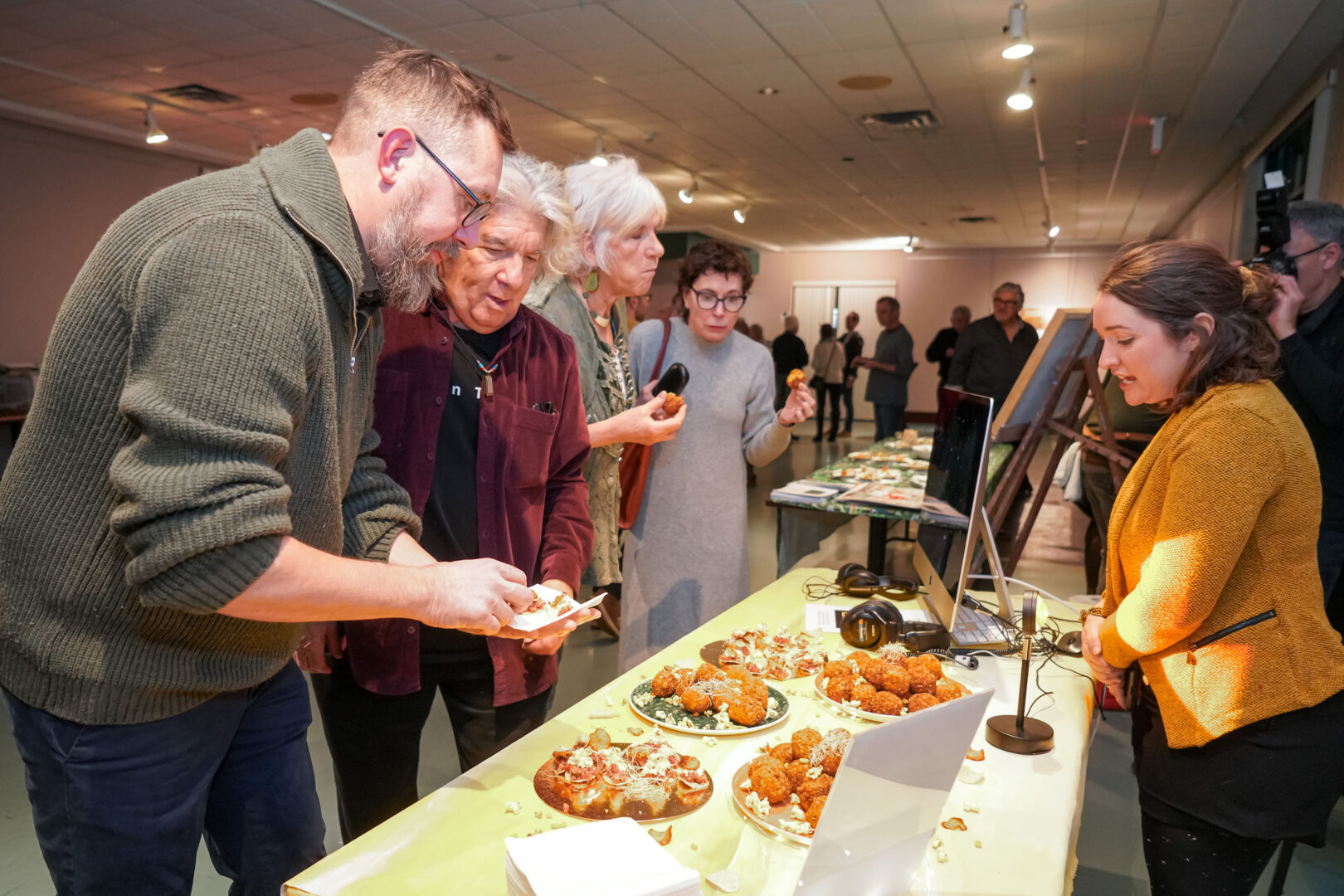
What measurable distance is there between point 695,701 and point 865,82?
6431 mm

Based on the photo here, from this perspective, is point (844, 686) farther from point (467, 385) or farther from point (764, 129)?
point (764, 129)

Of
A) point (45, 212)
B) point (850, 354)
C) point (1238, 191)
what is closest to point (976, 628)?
point (1238, 191)

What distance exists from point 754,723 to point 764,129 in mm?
7751

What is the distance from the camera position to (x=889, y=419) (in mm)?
9898

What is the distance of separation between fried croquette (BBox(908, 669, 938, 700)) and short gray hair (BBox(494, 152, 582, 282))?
3.53ft

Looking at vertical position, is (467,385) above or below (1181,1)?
below

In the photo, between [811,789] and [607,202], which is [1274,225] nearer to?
[607,202]

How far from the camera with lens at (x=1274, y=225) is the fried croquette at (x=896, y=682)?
5.94 ft

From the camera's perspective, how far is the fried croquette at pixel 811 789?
1155mm

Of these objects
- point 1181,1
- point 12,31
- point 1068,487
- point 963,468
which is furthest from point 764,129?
point 963,468

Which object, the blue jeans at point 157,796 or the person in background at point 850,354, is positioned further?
the person in background at point 850,354

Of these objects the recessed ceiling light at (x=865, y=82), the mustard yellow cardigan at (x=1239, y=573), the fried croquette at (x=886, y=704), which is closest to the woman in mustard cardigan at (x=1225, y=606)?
the mustard yellow cardigan at (x=1239, y=573)

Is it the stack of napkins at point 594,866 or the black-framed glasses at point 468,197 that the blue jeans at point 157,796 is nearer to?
the stack of napkins at point 594,866

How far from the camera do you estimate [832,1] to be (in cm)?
518
